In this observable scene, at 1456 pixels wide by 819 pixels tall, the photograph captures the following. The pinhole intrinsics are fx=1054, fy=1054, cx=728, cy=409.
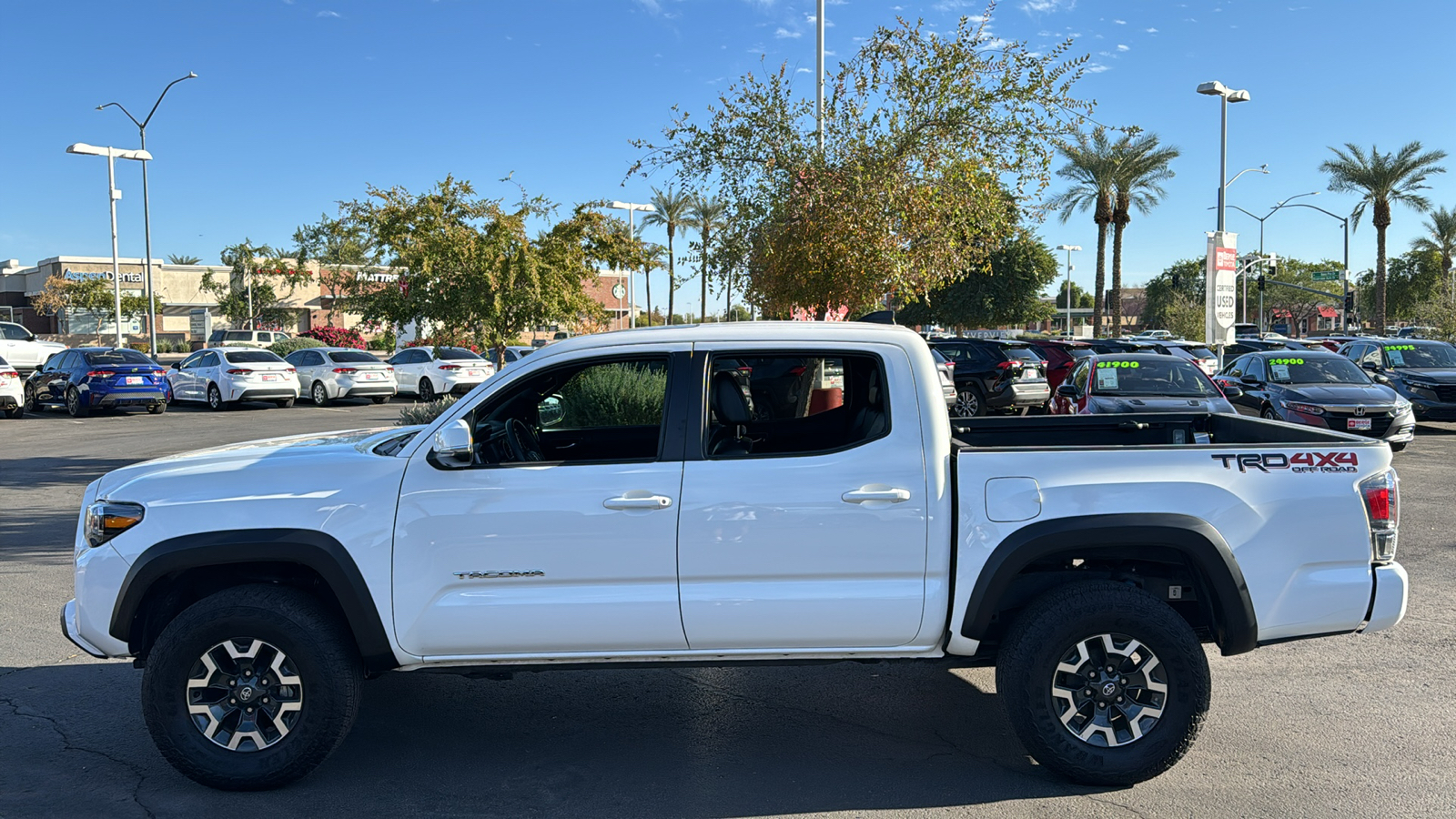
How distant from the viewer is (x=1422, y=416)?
17297mm

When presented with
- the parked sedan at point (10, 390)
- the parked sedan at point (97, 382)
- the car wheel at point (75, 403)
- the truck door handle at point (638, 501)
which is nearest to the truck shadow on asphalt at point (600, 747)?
the truck door handle at point (638, 501)

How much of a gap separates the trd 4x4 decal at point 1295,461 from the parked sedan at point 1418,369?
15.6 meters

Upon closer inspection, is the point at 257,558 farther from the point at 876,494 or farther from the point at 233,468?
the point at 876,494

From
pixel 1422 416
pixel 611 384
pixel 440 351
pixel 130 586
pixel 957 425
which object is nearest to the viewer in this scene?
pixel 130 586

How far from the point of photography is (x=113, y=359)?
76.4ft

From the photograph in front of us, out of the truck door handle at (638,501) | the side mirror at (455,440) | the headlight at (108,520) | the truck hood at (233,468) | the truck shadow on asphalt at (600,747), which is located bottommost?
the truck shadow on asphalt at (600,747)

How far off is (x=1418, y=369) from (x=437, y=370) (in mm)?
21983

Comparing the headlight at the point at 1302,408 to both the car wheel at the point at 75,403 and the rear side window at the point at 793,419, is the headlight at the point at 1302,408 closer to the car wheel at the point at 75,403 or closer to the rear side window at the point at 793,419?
the rear side window at the point at 793,419

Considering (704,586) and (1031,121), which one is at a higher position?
(1031,121)

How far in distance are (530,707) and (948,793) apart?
215 centimetres

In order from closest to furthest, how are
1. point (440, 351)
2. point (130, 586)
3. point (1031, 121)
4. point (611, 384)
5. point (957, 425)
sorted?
point (130, 586)
point (957, 425)
point (611, 384)
point (1031, 121)
point (440, 351)

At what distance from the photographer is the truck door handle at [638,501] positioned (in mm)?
4094

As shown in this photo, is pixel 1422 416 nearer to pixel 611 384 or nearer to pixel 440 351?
pixel 611 384

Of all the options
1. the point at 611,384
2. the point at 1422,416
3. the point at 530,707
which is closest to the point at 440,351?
the point at 611,384
